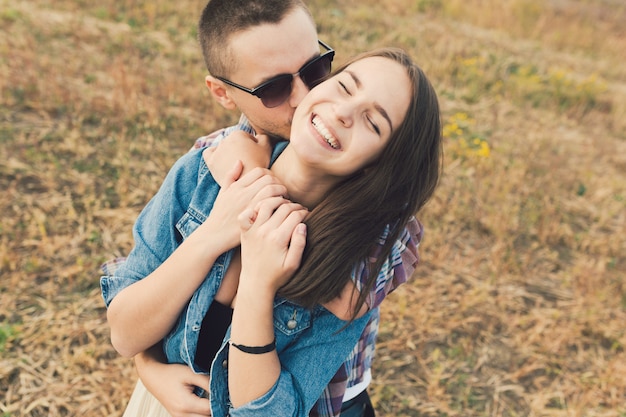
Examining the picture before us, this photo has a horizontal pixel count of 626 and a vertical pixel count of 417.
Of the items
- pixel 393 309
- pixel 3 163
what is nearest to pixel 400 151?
pixel 393 309

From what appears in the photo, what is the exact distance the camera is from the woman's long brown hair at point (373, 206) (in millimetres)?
1534

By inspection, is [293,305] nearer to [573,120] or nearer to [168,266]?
[168,266]

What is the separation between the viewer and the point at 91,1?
754 cm

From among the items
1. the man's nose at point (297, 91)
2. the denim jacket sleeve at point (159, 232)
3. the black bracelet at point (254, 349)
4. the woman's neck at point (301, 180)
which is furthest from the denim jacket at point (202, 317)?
the man's nose at point (297, 91)

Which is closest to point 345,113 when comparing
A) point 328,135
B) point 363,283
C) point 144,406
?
point 328,135

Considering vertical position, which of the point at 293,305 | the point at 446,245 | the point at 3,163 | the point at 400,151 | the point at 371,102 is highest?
the point at 371,102

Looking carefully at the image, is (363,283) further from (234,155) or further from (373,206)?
(234,155)

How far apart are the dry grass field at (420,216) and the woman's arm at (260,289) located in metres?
1.69

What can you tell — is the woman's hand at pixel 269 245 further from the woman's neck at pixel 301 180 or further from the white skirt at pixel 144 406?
the white skirt at pixel 144 406

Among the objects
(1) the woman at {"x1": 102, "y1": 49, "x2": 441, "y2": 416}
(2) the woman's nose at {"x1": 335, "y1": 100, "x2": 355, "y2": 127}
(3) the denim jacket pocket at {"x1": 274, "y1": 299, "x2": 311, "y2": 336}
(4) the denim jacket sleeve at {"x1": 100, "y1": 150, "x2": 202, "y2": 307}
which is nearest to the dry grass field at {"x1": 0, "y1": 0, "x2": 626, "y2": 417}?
(4) the denim jacket sleeve at {"x1": 100, "y1": 150, "x2": 202, "y2": 307}

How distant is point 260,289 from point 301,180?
419 millimetres

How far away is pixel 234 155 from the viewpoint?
5.74 ft

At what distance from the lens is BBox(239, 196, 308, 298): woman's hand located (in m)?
1.50

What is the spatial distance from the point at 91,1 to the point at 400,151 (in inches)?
288
